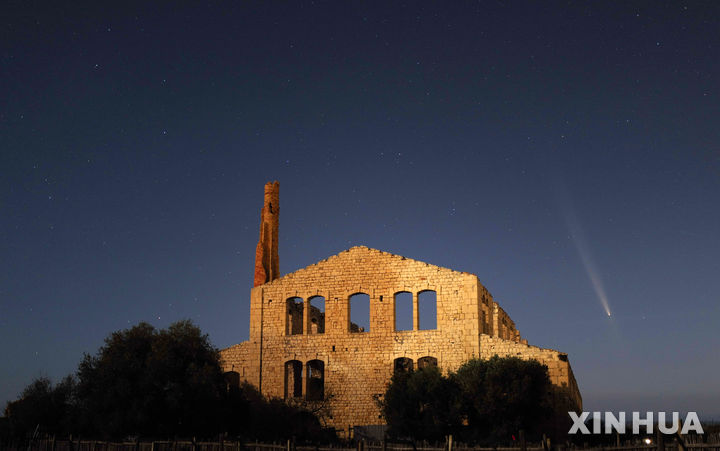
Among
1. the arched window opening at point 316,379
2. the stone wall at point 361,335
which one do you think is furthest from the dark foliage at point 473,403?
the arched window opening at point 316,379

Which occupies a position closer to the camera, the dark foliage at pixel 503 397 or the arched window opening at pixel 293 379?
the dark foliage at pixel 503 397

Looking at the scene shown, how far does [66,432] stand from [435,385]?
15444 mm

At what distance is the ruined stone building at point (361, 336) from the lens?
32062 mm

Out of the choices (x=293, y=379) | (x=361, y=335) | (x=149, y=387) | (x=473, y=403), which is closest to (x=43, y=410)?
(x=149, y=387)

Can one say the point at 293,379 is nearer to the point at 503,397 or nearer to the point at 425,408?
the point at 425,408

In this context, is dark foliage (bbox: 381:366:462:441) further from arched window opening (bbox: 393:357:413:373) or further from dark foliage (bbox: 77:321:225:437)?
dark foliage (bbox: 77:321:225:437)

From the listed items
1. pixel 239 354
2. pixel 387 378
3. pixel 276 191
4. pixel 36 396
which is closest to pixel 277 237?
pixel 276 191

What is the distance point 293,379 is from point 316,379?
2.92 m

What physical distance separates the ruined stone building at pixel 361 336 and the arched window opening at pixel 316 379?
0.26 m

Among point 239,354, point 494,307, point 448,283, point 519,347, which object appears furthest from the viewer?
point 494,307

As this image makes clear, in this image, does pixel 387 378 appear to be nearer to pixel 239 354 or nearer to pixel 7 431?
pixel 239 354

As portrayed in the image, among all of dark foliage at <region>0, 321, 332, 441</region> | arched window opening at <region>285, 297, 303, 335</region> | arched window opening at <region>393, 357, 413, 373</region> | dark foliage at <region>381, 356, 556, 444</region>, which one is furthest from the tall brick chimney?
dark foliage at <region>381, 356, 556, 444</region>

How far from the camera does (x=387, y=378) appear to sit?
3269cm

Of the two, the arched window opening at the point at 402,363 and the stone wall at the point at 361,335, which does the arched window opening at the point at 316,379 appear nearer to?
the stone wall at the point at 361,335
